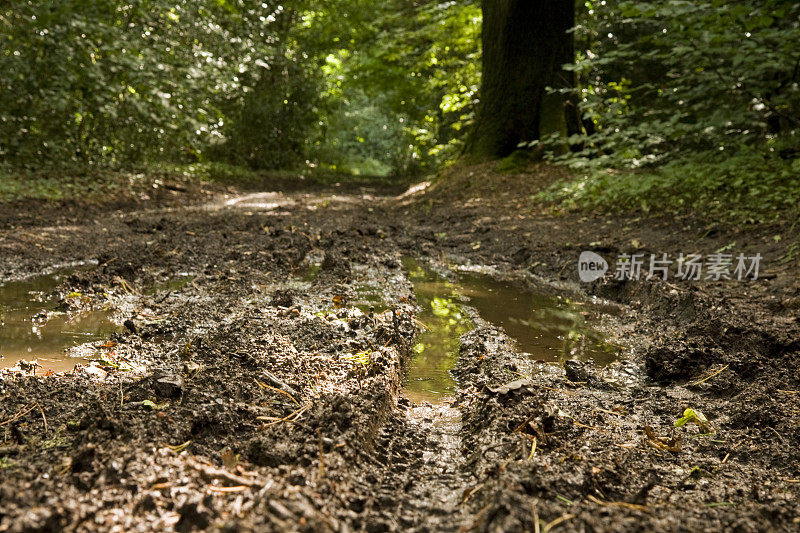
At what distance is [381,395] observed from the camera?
209 cm

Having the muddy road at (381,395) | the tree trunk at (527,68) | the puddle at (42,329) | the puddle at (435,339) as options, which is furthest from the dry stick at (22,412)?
the tree trunk at (527,68)

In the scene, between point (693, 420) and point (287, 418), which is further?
point (693, 420)

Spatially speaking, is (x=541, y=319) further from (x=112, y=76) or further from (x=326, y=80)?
(x=326, y=80)

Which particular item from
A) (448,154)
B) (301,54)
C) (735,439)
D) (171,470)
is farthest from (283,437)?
(301,54)

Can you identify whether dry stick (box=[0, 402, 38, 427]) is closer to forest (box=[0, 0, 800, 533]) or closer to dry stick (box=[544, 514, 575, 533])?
forest (box=[0, 0, 800, 533])

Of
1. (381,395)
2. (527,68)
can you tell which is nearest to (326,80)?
(527,68)

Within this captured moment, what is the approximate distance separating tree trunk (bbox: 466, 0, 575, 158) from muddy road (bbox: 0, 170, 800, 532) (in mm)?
5559

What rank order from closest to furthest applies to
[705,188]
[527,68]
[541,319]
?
[541,319] < [705,188] < [527,68]

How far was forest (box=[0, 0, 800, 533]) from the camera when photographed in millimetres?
1461

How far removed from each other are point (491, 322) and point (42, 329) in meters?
2.67

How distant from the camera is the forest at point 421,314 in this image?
57.5 inches

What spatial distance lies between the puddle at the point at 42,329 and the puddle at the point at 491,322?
66.1 inches

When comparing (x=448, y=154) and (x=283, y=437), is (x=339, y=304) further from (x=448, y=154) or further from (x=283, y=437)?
(x=448, y=154)

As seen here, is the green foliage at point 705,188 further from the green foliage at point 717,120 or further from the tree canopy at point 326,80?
the tree canopy at point 326,80
